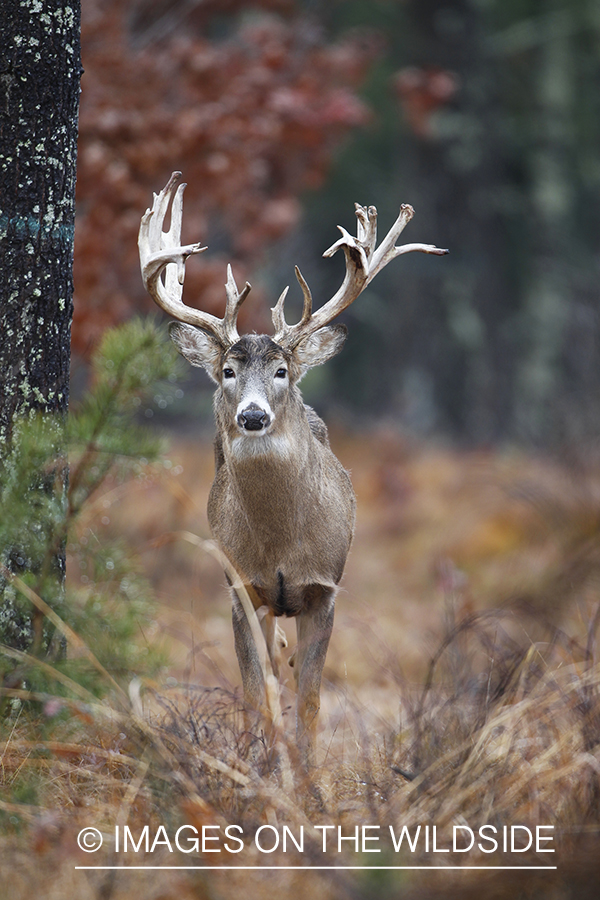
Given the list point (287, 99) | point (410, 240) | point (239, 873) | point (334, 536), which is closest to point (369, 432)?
point (410, 240)

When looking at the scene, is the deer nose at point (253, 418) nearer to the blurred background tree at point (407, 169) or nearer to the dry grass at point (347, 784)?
the dry grass at point (347, 784)

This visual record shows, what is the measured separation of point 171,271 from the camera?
5.45m

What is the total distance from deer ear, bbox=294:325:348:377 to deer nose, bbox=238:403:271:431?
67cm

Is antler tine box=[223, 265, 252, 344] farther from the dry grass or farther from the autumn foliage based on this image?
the autumn foliage

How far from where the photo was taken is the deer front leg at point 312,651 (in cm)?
511

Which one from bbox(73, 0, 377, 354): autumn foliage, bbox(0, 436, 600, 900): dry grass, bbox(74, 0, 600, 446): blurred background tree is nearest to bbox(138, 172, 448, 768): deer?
bbox(0, 436, 600, 900): dry grass

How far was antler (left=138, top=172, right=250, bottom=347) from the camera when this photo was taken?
5023 mm

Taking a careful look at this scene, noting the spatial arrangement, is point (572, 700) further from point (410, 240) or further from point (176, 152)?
point (410, 240)

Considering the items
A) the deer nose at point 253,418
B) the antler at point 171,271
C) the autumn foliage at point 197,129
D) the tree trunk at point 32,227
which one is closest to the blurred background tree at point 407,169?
the autumn foliage at point 197,129

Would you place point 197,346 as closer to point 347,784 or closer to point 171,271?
point 171,271

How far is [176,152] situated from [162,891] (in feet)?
22.8

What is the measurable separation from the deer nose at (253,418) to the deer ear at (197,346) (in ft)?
2.11

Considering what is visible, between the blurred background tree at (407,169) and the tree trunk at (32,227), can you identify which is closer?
the tree trunk at (32,227)

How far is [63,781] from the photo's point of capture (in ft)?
12.3
